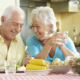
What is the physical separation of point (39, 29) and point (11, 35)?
0.96ft

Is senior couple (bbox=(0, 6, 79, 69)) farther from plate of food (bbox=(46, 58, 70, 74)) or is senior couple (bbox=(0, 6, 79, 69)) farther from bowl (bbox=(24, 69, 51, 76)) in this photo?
bowl (bbox=(24, 69, 51, 76))

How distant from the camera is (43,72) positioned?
4.16 ft

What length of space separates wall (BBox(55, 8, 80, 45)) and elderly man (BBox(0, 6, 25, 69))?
9.93ft

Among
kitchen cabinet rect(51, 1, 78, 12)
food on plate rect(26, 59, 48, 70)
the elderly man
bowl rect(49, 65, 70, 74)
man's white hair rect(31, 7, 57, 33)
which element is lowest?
bowl rect(49, 65, 70, 74)

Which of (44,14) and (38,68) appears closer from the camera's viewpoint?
(38,68)

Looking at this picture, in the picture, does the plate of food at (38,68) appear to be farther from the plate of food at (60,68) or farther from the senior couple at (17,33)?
the senior couple at (17,33)

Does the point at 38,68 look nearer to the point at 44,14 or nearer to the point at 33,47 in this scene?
the point at 33,47

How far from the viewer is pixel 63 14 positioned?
16.9ft

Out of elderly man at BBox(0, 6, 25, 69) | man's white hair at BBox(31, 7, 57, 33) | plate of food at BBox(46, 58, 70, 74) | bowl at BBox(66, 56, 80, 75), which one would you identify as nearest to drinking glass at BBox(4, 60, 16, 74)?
plate of food at BBox(46, 58, 70, 74)

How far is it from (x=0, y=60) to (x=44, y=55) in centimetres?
45

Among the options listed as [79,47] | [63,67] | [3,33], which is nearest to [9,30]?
[3,33]

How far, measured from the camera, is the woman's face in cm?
204

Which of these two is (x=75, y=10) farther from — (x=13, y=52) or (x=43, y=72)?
(x=43, y=72)

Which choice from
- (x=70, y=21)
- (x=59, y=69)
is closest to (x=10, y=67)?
(x=59, y=69)
